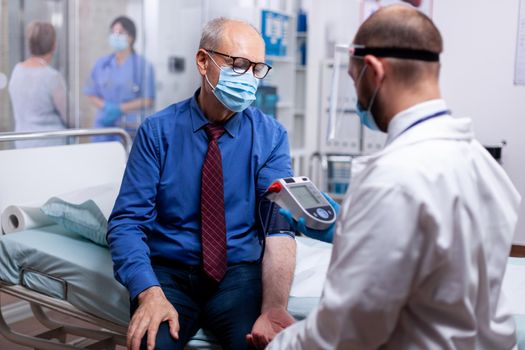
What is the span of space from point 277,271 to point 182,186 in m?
0.34

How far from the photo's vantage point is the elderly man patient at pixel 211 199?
5.09 feet

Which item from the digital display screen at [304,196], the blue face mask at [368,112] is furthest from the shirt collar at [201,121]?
the blue face mask at [368,112]

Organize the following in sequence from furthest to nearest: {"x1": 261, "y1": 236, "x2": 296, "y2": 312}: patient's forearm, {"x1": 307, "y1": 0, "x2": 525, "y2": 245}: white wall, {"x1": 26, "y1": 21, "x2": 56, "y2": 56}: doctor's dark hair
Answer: {"x1": 26, "y1": 21, "x2": 56, "y2": 56}: doctor's dark hair → {"x1": 307, "y1": 0, "x2": 525, "y2": 245}: white wall → {"x1": 261, "y1": 236, "x2": 296, "y2": 312}: patient's forearm

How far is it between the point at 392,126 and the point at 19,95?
313 centimetres

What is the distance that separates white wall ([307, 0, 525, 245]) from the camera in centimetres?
335

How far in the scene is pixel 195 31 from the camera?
4.80m

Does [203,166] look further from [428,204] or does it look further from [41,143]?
[41,143]

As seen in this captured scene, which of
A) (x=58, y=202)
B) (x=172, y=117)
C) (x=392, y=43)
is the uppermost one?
(x=392, y=43)

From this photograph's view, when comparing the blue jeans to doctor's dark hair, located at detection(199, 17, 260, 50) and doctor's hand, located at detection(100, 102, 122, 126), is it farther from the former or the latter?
Result: doctor's hand, located at detection(100, 102, 122, 126)

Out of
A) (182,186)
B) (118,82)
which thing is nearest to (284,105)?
(118,82)

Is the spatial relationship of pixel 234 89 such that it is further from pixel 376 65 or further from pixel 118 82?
pixel 118 82

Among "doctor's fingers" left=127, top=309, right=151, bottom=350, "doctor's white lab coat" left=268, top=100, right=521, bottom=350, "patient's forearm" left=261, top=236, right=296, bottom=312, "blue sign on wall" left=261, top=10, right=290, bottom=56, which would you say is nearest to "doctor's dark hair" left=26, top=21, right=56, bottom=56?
"blue sign on wall" left=261, top=10, right=290, bottom=56

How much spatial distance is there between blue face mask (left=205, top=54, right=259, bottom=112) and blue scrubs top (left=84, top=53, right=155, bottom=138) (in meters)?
2.75

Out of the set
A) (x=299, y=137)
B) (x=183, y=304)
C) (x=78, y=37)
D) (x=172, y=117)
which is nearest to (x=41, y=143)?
(x=78, y=37)
